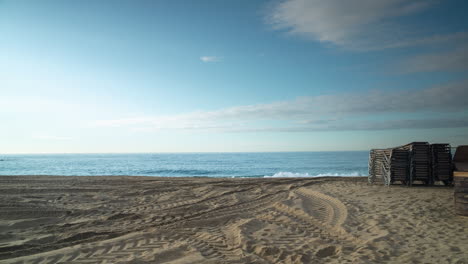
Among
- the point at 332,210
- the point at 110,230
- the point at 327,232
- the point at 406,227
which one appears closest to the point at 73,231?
the point at 110,230

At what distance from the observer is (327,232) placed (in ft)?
20.6

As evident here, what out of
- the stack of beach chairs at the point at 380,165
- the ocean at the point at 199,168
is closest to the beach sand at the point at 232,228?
the stack of beach chairs at the point at 380,165

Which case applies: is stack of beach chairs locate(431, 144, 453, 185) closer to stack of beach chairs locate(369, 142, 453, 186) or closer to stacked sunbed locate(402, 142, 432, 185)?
stack of beach chairs locate(369, 142, 453, 186)

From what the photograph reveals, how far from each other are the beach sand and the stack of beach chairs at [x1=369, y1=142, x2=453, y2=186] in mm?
2021

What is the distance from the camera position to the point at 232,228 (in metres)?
6.62

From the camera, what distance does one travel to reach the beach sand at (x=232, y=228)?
486 cm

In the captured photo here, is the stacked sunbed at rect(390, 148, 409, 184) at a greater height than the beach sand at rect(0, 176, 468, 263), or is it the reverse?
the stacked sunbed at rect(390, 148, 409, 184)

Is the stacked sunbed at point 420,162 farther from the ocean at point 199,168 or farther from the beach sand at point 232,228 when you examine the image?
the ocean at point 199,168

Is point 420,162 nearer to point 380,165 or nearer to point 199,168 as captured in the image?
point 380,165

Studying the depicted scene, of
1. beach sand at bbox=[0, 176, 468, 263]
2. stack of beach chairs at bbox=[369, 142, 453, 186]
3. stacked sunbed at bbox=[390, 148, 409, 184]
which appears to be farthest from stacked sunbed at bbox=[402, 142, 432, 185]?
beach sand at bbox=[0, 176, 468, 263]

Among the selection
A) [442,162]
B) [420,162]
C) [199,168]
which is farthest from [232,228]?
[199,168]

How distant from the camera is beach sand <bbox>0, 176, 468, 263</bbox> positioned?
4859 mm

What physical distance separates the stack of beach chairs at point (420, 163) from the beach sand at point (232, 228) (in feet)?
6.63

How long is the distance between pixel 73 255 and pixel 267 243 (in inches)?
154
